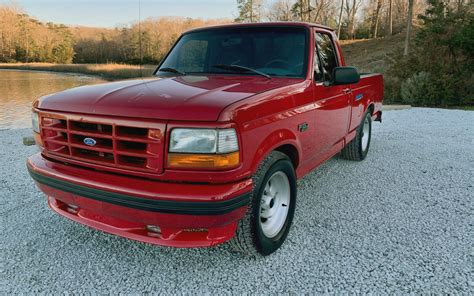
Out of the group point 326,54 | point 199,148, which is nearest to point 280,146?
point 199,148

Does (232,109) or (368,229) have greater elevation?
(232,109)

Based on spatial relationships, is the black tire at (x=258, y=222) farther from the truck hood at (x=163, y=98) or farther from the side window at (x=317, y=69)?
the side window at (x=317, y=69)

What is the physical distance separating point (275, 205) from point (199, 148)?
108cm

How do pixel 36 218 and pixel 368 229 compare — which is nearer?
pixel 368 229

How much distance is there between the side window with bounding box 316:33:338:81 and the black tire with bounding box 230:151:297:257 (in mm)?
1432

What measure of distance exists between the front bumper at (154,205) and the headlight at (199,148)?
0.45 ft

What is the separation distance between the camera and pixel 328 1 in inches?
1454

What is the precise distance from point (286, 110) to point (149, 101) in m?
1.07

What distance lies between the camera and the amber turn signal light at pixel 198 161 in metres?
2.04

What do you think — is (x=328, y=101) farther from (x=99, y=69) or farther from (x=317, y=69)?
(x=99, y=69)

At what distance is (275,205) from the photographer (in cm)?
283

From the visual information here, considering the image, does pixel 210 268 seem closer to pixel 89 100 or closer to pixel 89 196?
pixel 89 196

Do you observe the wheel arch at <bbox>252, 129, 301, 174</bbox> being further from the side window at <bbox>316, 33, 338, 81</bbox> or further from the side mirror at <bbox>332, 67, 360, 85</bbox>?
the side window at <bbox>316, 33, 338, 81</bbox>

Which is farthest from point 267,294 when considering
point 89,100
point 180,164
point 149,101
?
point 89,100
